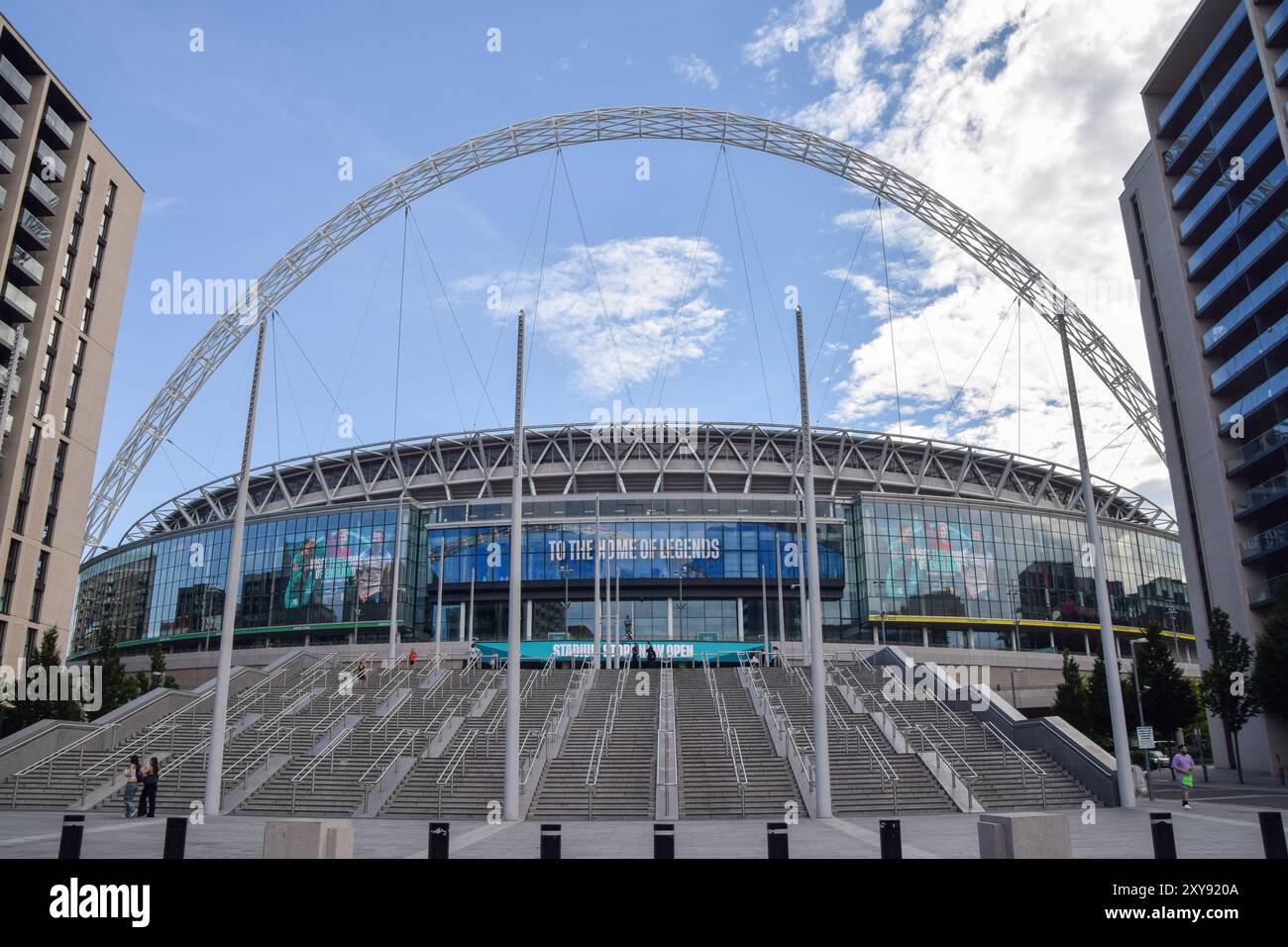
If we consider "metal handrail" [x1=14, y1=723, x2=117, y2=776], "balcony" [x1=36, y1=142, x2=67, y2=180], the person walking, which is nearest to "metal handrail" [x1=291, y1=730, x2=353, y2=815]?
the person walking

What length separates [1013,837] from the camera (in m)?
10.9

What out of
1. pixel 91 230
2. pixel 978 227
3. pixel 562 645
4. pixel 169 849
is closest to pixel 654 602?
pixel 562 645

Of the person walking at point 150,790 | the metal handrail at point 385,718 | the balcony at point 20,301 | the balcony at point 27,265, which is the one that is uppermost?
the balcony at point 27,265

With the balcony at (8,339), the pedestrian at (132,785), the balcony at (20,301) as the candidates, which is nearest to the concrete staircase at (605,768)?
the pedestrian at (132,785)

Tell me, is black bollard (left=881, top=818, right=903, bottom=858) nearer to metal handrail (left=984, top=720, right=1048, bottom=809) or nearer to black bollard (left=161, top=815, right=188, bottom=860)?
black bollard (left=161, top=815, right=188, bottom=860)

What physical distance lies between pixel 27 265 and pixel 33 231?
2.54 metres

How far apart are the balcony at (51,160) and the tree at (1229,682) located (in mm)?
74671

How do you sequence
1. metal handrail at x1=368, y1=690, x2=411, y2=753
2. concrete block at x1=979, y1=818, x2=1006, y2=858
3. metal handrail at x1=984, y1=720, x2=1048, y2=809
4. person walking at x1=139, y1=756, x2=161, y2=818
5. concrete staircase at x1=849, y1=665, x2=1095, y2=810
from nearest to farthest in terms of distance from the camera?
concrete block at x1=979, y1=818, x2=1006, y2=858, person walking at x1=139, y1=756, x2=161, y2=818, concrete staircase at x1=849, y1=665, x2=1095, y2=810, metal handrail at x1=984, y1=720, x2=1048, y2=809, metal handrail at x1=368, y1=690, x2=411, y2=753

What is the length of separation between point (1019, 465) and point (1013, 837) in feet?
289

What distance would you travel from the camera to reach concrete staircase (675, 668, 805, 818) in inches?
960

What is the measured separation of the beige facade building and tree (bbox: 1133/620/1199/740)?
61.8 metres

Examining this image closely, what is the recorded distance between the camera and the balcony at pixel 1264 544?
46531 millimetres

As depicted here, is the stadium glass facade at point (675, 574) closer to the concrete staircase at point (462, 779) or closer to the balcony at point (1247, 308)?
the balcony at point (1247, 308)
